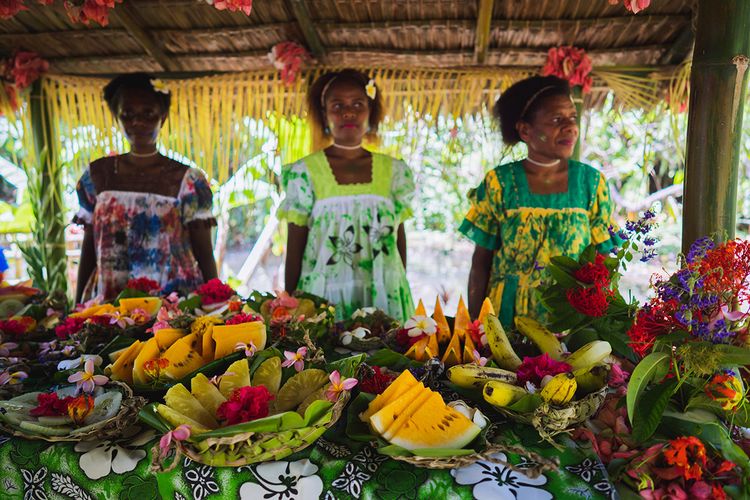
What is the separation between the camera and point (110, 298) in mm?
2650

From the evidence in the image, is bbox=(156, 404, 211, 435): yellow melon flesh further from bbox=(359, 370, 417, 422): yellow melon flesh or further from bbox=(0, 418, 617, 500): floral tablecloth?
bbox=(359, 370, 417, 422): yellow melon flesh

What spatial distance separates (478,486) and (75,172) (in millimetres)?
3736

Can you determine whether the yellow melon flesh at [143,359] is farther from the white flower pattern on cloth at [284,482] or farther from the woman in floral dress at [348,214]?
the woman in floral dress at [348,214]

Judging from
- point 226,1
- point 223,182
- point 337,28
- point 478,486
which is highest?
point 337,28

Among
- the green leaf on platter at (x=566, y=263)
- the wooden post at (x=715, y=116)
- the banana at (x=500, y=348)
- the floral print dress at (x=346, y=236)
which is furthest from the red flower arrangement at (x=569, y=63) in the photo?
the banana at (x=500, y=348)

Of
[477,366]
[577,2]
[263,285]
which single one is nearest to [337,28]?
[577,2]

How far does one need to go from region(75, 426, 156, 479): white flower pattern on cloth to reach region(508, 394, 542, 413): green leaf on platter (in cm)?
83

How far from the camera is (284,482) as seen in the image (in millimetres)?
1140

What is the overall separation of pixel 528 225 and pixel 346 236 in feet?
2.69

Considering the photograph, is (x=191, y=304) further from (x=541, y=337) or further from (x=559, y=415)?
(x=559, y=415)

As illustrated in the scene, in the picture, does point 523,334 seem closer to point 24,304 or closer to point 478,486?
point 478,486

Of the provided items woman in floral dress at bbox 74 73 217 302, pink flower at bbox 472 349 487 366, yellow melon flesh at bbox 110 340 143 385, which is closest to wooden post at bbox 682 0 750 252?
pink flower at bbox 472 349 487 366

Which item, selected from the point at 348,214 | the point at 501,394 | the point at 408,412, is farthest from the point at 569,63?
the point at 408,412

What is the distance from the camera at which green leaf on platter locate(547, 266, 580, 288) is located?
1.50 metres
